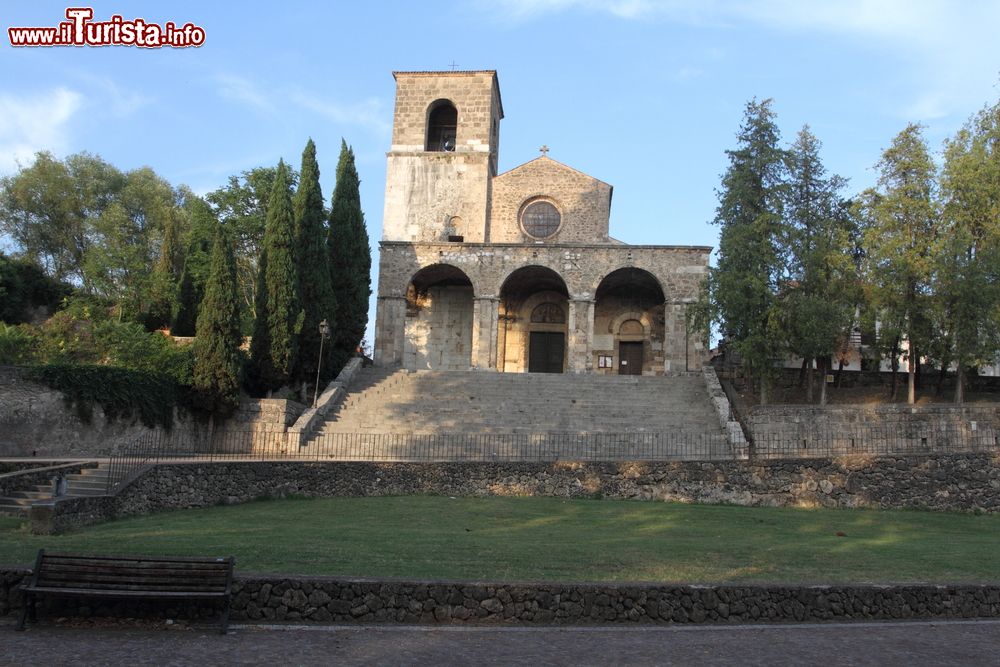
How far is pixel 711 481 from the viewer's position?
17.1 meters

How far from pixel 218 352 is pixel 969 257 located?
68.3 feet

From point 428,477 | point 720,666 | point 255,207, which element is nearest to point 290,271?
point 428,477

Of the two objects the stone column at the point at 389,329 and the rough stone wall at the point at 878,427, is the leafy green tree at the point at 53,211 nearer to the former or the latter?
the stone column at the point at 389,329

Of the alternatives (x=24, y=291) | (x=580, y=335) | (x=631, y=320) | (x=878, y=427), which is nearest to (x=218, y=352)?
(x=580, y=335)

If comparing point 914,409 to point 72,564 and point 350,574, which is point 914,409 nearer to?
point 350,574

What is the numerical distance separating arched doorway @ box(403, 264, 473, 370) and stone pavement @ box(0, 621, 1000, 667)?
25.2 m

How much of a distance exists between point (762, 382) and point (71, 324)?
930 inches

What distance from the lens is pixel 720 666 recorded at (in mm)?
6668

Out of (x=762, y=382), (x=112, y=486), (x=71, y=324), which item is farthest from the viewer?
(x=71, y=324)

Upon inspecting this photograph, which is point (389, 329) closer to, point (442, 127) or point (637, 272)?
point (637, 272)

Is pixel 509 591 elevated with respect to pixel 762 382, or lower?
lower

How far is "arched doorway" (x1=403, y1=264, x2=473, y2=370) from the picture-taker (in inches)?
1297

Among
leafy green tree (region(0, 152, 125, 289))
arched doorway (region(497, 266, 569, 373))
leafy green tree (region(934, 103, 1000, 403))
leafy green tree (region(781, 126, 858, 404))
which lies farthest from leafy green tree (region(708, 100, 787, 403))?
leafy green tree (region(0, 152, 125, 289))

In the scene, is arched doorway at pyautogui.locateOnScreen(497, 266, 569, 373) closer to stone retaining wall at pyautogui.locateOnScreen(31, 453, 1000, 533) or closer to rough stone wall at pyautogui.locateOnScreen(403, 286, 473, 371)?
rough stone wall at pyautogui.locateOnScreen(403, 286, 473, 371)
